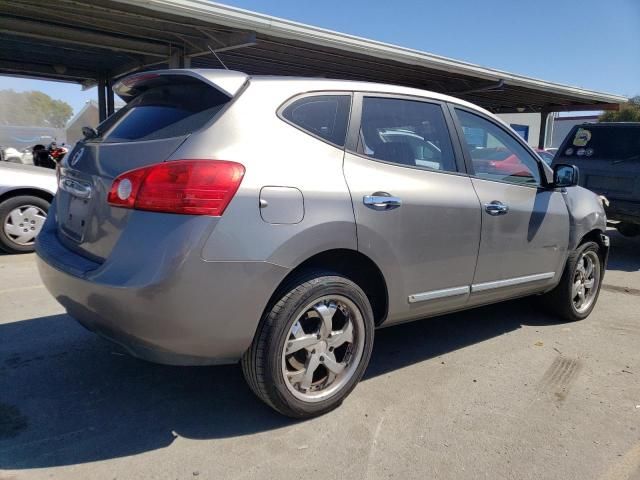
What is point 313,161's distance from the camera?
8.86ft

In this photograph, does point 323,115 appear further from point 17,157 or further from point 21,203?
point 17,157

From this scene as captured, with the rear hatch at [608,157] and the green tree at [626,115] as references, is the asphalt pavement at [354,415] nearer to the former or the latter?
the rear hatch at [608,157]

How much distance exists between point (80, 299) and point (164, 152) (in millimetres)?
840

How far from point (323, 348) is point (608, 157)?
22.2 ft

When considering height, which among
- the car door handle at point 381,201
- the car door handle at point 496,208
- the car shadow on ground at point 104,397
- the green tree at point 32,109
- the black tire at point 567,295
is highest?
the car door handle at point 381,201

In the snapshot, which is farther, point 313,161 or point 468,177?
point 468,177

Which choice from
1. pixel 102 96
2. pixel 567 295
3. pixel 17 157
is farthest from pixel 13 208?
pixel 17 157

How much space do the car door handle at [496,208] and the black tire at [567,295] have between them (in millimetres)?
1197

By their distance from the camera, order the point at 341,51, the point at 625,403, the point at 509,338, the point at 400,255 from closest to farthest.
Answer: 1. the point at 400,255
2. the point at 625,403
3. the point at 509,338
4. the point at 341,51

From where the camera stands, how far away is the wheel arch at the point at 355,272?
8.85 feet

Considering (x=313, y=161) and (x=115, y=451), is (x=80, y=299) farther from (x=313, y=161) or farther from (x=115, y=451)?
(x=313, y=161)

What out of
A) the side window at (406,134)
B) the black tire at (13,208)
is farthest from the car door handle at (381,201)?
the black tire at (13,208)

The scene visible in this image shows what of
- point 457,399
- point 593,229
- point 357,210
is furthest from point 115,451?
point 593,229

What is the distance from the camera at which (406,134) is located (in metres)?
3.36
